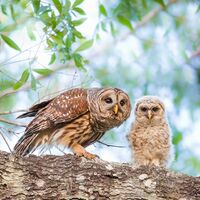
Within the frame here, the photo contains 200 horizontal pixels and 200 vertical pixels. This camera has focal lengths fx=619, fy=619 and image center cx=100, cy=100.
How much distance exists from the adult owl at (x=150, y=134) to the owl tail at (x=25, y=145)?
2.07ft

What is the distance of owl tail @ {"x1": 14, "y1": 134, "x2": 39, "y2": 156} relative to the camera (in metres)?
3.45

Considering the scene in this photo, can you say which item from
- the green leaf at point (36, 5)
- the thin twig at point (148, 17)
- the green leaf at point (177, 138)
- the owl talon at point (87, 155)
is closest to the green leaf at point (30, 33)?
the green leaf at point (36, 5)

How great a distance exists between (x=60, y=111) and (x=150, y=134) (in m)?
0.60

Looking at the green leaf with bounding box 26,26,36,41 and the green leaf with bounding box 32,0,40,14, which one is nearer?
the green leaf with bounding box 32,0,40,14

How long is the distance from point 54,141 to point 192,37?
392cm

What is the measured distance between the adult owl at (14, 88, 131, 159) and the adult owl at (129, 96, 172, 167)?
0.18m

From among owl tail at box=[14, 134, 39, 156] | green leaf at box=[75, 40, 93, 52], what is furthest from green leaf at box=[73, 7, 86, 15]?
owl tail at box=[14, 134, 39, 156]

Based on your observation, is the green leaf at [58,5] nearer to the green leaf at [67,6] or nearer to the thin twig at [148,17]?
the green leaf at [67,6]

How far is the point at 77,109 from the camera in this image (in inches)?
144

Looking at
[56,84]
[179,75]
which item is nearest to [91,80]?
[56,84]

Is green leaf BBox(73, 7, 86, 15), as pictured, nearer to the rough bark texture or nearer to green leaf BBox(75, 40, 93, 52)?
green leaf BBox(75, 40, 93, 52)

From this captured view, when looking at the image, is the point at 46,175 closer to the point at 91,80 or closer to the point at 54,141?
the point at 54,141

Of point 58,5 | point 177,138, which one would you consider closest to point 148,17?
point 177,138

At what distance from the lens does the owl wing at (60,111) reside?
352 centimetres
